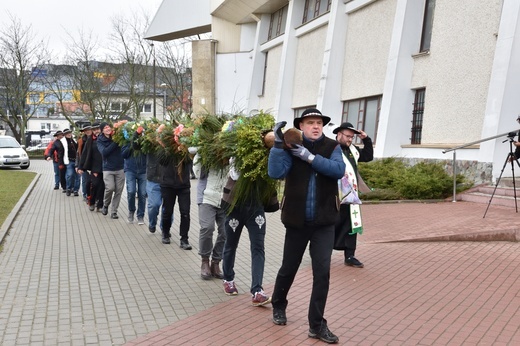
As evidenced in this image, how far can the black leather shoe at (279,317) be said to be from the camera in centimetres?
514

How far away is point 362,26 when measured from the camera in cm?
2017

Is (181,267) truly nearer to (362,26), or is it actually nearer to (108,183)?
(108,183)

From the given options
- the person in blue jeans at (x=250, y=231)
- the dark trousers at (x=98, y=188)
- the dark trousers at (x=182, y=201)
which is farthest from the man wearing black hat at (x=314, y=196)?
the dark trousers at (x=98, y=188)

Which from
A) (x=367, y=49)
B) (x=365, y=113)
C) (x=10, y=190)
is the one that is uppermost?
(x=367, y=49)

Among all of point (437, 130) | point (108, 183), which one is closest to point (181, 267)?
point (108, 183)

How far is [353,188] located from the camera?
267 inches

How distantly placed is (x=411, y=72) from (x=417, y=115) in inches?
51.5

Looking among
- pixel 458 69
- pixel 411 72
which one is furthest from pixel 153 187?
pixel 411 72

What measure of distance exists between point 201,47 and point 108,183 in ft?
76.2

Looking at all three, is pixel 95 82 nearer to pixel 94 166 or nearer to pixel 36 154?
pixel 36 154

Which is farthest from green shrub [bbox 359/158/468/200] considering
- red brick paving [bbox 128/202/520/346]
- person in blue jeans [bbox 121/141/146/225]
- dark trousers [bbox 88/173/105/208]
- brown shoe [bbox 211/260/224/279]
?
brown shoe [bbox 211/260/224/279]

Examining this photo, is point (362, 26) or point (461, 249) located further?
point (362, 26)

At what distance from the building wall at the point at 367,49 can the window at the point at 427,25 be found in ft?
4.38

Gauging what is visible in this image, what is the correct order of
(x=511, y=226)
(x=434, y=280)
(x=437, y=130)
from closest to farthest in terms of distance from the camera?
(x=434, y=280) → (x=511, y=226) → (x=437, y=130)
